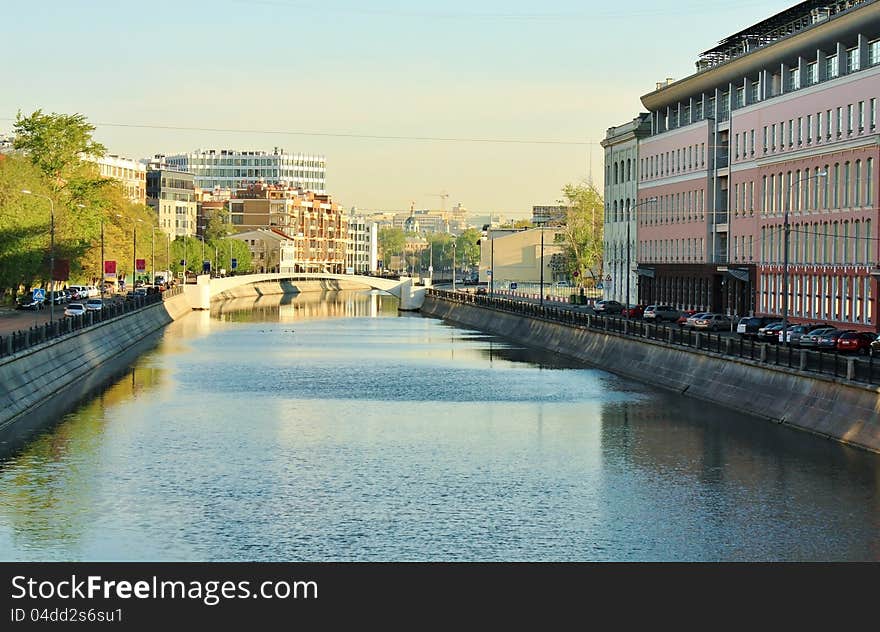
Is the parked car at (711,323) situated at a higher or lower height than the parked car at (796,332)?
lower

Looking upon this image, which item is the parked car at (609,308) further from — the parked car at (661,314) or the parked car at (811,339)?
the parked car at (811,339)

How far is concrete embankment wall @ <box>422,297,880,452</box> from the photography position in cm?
5795

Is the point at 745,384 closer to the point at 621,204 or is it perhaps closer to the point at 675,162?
the point at 675,162

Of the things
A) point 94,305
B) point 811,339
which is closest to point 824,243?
point 811,339

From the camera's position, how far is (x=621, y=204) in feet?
564

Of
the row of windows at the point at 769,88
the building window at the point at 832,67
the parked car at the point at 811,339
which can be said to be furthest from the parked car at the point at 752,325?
the building window at the point at 832,67

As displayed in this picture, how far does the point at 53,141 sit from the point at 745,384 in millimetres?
96367

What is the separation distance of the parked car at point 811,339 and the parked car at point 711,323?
24.6m

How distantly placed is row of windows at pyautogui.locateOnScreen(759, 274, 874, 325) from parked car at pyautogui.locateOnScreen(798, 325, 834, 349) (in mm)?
10475

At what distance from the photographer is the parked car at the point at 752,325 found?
9689 centimetres

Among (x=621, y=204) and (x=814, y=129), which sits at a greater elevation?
(x=814, y=129)

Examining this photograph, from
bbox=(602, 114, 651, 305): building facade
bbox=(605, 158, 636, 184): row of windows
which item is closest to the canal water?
bbox=(602, 114, 651, 305): building facade
